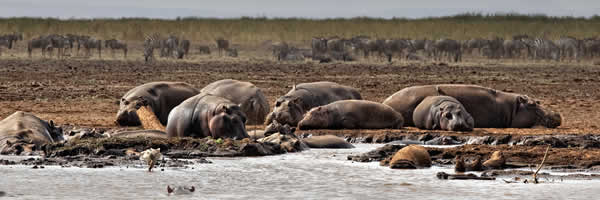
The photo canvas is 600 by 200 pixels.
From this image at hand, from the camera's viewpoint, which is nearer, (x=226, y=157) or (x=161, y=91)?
(x=226, y=157)

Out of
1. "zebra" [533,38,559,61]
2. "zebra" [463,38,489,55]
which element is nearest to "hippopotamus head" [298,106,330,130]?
"zebra" [533,38,559,61]

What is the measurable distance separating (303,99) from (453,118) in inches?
104

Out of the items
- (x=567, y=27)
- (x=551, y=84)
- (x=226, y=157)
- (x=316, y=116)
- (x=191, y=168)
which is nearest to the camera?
(x=191, y=168)

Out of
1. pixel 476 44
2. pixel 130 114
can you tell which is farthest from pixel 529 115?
pixel 476 44

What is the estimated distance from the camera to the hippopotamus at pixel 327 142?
46.4ft

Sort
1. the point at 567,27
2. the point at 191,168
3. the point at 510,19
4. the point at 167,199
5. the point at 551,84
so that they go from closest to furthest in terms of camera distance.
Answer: the point at 167,199
the point at 191,168
the point at 551,84
the point at 567,27
the point at 510,19

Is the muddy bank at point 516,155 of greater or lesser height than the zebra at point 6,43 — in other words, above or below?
above

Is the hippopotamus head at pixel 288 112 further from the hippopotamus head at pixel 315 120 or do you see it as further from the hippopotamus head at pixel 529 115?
the hippopotamus head at pixel 529 115

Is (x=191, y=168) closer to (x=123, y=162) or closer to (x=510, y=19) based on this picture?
(x=123, y=162)

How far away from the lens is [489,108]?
1703 cm

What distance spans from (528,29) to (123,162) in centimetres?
6773

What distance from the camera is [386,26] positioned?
3103 inches

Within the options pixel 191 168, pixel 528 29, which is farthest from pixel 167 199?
pixel 528 29

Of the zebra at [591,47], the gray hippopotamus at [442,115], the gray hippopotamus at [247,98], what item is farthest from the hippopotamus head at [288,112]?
the zebra at [591,47]
